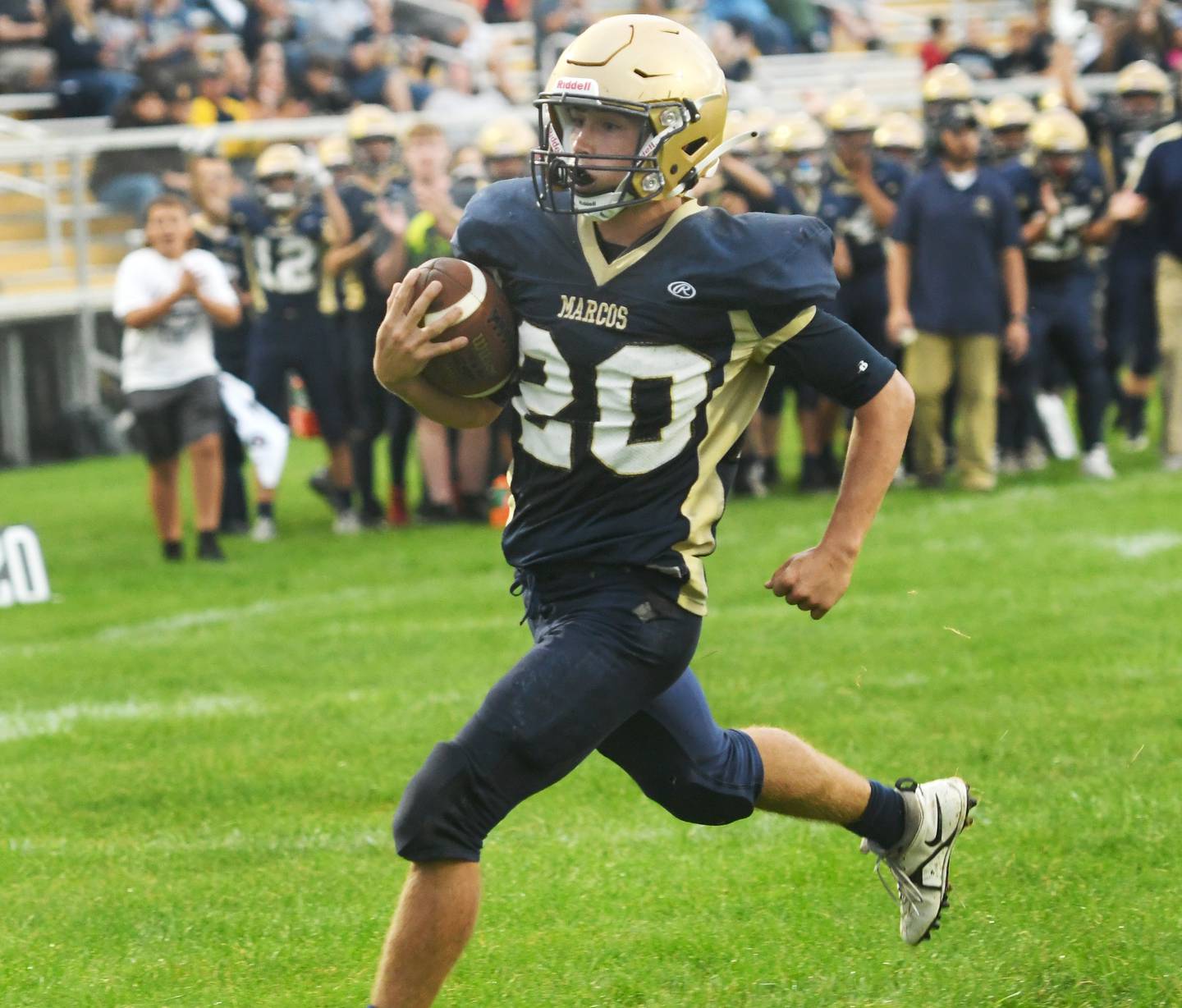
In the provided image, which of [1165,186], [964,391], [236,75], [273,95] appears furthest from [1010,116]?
[236,75]

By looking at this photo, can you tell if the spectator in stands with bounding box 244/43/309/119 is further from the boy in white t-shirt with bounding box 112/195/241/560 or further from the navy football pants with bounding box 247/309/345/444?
the boy in white t-shirt with bounding box 112/195/241/560

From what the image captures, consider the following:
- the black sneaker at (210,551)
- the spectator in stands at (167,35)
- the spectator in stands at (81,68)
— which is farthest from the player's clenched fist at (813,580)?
the spectator in stands at (81,68)

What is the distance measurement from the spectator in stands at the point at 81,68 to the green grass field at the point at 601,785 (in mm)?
A: 6930

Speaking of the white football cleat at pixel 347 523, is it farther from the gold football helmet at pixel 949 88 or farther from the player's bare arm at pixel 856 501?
the player's bare arm at pixel 856 501

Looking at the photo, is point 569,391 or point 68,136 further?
point 68,136

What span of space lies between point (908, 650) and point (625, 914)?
2925 millimetres

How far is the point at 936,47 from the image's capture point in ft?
58.6

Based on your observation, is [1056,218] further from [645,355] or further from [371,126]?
[645,355]

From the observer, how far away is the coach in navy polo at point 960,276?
34.8ft

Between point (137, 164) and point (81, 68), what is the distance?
5.73ft

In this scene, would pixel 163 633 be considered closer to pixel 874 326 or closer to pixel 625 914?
pixel 625 914

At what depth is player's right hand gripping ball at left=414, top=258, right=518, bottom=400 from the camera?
11.3ft

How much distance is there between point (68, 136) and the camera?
15.3 metres

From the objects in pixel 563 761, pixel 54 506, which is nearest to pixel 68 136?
pixel 54 506
